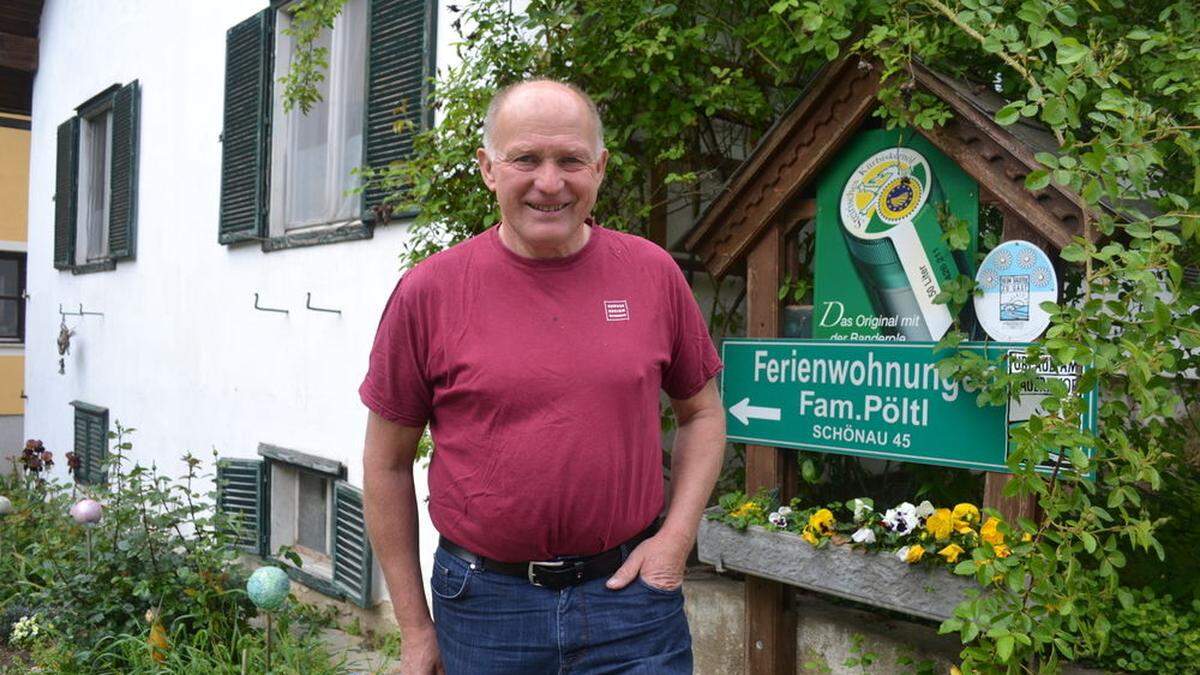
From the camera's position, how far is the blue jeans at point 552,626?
2.11 meters

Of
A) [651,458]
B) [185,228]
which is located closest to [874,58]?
[651,458]

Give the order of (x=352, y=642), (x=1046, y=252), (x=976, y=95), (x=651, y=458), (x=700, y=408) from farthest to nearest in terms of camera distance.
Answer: (x=352, y=642), (x=976, y=95), (x=1046, y=252), (x=700, y=408), (x=651, y=458)

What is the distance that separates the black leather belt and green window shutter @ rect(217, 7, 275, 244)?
197 inches

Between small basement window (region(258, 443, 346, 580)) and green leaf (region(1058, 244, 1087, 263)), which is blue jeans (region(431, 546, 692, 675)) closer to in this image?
green leaf (region(1058, 244, 1087, 263))

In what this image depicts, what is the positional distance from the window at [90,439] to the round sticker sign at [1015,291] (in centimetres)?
787

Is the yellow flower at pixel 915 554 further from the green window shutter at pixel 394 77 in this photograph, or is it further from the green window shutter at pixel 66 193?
the green window shutter at pixel 66 193

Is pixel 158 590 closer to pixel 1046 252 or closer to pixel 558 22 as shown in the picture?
pixel 558 22

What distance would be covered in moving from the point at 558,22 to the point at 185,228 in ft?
15.2

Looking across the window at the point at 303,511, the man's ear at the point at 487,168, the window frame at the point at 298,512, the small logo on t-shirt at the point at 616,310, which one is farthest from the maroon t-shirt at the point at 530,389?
the window frame at the point at 298,512

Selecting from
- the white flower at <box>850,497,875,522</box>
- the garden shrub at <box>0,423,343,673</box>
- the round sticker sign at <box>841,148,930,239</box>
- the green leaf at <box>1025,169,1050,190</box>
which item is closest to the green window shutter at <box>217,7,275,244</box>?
the garden shrub at <box>0,423,343,673</box>

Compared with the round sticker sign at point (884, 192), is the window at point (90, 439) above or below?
below

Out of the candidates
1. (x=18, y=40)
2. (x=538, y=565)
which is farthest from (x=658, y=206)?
(x=18, y=40)

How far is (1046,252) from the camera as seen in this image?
114 inches

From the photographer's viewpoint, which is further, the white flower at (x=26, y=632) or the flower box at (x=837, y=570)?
the white flower at (x=26, y=632)
